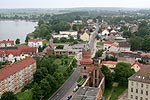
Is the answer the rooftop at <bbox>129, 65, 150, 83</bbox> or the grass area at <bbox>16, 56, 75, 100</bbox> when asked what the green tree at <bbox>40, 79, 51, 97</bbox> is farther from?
the rooftop at <bbox>129, 65, 150, 83</bbox>

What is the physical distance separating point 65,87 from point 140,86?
10902mm

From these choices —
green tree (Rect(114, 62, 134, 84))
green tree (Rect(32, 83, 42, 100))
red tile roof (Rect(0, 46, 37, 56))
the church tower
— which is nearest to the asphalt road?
the church tower

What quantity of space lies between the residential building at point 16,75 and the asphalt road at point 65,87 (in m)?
5.87

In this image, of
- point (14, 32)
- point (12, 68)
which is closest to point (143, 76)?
point (12, 68)

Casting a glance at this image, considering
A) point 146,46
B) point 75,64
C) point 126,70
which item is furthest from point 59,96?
point 146,46

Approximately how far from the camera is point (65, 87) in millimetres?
36531

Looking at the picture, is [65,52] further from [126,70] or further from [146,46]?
[126,70]

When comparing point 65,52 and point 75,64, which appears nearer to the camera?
point 75,64

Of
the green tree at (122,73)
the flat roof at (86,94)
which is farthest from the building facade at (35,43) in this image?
the flat roof at (86,94)

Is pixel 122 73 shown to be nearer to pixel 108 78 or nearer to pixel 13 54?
pixel 108 78

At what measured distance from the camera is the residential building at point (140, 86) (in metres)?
29.2

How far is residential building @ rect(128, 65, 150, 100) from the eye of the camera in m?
29.2

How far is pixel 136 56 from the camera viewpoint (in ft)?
166

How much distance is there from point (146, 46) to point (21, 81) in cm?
3131
